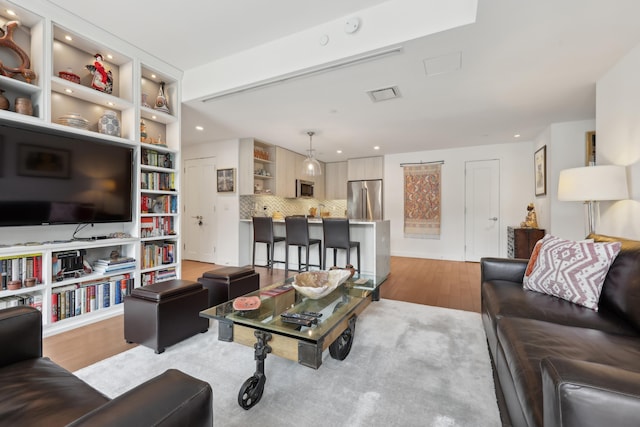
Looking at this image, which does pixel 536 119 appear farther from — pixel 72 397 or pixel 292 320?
pixel 72 397

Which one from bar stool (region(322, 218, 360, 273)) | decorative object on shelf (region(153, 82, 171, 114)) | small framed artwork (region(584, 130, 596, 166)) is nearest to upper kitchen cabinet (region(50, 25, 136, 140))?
decorative object on shelf (region(153, 82, 171, 114))

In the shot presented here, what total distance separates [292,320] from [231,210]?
4129 millimetres

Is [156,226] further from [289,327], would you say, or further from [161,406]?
[161,406]

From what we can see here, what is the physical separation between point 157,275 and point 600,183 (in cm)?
459

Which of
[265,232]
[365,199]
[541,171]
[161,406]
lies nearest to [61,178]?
[265,232]

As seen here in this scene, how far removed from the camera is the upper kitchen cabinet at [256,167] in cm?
527

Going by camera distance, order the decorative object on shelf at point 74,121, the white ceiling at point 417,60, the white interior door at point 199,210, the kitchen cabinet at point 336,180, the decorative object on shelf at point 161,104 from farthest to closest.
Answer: the kitchen cabinet at point 336,180 → the white interior door at point 199,210 → the decorative object on shelf at point 161,104 → the decorative object on shelf at point 74,121 → the white ceiling at point 417,60

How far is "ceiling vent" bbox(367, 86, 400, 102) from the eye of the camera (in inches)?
124

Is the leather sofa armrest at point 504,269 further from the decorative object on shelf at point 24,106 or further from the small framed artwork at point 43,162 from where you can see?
the decorative object on shelf at point 24,106

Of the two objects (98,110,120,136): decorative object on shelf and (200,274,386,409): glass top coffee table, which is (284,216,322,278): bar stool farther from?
(98,110,120,136): decorative object on shelf

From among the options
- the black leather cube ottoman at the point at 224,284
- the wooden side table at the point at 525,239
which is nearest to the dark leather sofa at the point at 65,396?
the black leather cube ottoman at the point at 224,284

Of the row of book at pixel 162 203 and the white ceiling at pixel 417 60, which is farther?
the row of book at pixel 162 203

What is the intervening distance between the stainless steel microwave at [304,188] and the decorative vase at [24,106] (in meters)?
4.68

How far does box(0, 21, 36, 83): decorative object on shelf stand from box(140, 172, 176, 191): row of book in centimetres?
120
